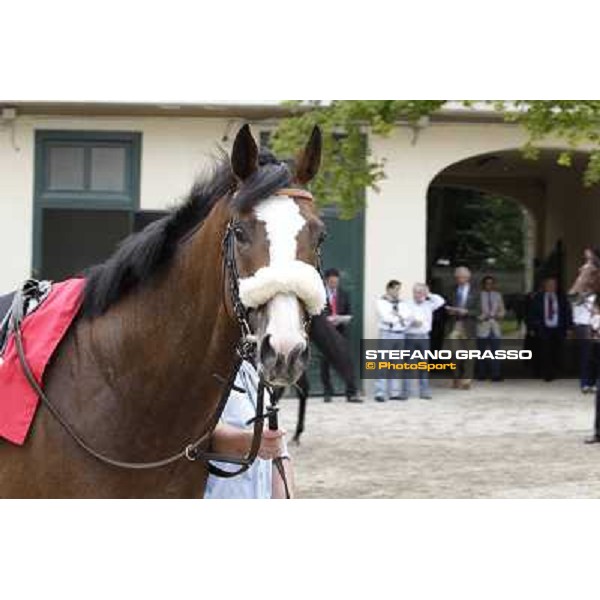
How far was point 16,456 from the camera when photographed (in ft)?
11.1

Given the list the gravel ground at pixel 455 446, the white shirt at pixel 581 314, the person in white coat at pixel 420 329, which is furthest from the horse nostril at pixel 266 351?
the person in white coat at pixel 420 329

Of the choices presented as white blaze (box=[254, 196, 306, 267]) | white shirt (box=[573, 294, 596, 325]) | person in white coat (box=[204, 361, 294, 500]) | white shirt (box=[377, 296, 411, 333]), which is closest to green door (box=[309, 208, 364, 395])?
white shirt (box=[377, 296, 411, 333])

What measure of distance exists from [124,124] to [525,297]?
784 centimetres

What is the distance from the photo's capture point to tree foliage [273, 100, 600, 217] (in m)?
7.45

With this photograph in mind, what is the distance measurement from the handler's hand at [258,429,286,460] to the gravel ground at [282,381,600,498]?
426 centimetres

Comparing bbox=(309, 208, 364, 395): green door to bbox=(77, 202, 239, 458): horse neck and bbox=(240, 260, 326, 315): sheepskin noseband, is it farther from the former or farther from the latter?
bbox=(240, 260, 326, 315): sheepskin noseband

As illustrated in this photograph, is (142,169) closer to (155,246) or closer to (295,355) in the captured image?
(155,246)

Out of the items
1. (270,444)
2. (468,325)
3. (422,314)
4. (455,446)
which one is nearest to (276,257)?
(270,444)

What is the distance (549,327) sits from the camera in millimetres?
15648

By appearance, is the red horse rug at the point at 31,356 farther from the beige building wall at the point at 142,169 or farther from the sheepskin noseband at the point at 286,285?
the beige building wall at the point at 142,169

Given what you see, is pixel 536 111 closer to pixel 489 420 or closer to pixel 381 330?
pixel 489 420

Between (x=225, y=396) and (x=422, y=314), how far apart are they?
10.5 m

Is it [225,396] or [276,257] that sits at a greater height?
[276,257]

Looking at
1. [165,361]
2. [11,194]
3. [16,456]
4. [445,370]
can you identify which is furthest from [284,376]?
[11,194]
